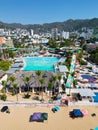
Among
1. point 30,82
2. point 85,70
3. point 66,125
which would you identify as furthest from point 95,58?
point 66,125

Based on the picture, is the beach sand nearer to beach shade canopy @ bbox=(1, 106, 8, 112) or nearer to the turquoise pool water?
beach shade canopy @ bbox=(1, 106, 8, 112)

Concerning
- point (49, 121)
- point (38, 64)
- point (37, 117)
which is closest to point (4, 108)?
point (37, 117)

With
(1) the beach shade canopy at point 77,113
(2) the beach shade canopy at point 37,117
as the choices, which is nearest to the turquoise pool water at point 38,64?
(1) the beach shade canopy at point 77,113

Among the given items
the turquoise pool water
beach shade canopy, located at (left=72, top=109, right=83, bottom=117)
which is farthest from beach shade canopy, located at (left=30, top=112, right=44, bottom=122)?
the turquoise pool water

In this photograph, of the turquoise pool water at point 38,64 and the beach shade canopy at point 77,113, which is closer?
the beach shade canopy at point 77,113

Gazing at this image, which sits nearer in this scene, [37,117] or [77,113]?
[37,117]

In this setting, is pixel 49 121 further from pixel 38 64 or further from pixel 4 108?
pixel 38 64

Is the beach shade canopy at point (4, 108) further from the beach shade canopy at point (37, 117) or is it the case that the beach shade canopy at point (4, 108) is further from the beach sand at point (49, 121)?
the beach shade canopy at point (37, 117)

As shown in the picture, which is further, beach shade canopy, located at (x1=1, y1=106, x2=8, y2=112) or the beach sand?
beach shade canopy, located at (x1=1, y1=106, x2=8, y2=112)

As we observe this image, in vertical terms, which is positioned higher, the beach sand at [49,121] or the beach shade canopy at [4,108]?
the beach shade canopy at [4,108]
